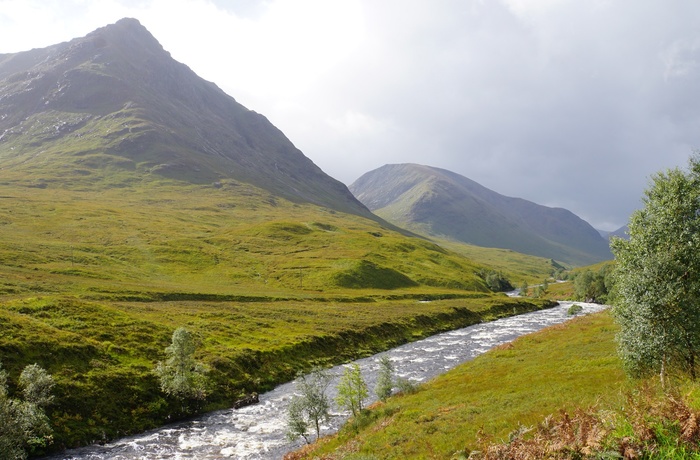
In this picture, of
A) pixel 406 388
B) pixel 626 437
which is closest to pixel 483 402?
pixel 406 388

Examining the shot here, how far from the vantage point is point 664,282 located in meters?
28.9

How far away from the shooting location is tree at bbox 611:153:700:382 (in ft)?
93.1

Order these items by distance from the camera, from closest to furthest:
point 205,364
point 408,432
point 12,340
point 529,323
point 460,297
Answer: point 408,432
point 12,340
point 205,364
point 529,323
point 460,297

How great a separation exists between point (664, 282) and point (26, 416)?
54310 mm

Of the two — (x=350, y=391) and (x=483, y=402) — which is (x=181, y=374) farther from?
(x=483, y=402)

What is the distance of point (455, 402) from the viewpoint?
3966 centimetres

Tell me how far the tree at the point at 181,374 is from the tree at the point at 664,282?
47.0 m

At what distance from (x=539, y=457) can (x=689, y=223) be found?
2624cm

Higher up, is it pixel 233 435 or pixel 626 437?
pixel 626 437

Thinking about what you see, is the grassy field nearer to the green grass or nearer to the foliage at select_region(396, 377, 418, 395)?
the foliage at select_region(396, 377, 418, 395)

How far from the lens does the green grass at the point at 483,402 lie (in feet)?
87.7

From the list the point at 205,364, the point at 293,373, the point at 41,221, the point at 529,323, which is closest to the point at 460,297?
the point at 529,323

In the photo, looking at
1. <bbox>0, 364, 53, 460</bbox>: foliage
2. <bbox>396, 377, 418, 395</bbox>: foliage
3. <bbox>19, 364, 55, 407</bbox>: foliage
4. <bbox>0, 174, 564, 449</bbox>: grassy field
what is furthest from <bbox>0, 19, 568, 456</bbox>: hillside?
<bbox>396, 377, 418, 395</bbox>: foliage

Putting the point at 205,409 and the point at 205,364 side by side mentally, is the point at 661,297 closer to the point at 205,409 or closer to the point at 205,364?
the point at 205,409
